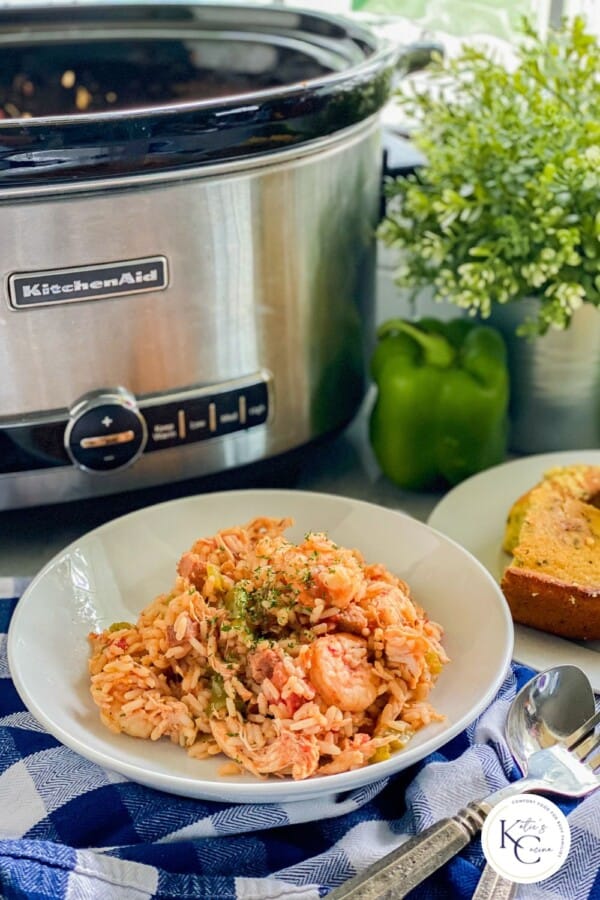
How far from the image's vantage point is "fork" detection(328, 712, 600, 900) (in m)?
0.70

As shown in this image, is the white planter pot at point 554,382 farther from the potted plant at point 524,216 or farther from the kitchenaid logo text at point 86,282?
the kitchenaid logo text at point 86,282

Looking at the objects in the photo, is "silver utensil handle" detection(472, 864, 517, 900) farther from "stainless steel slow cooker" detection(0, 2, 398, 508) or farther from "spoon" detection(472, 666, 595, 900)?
"stainless steel slow cooker" detection(0, 2, 398, 508)

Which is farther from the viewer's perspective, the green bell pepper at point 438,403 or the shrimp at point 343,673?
the green bell pepper at point 438,403

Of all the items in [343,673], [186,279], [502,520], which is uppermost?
[186,279]

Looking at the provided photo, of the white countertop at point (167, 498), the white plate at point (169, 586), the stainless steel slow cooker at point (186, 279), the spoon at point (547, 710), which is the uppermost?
the stainless steel slow cooker at point (186, 279)

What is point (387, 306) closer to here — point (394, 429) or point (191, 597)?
point (394, 429)

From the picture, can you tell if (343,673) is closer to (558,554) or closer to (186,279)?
(558,554)

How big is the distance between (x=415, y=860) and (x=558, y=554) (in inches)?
14.8

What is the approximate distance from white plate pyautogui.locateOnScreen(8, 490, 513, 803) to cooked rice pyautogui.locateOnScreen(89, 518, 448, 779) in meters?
0.02

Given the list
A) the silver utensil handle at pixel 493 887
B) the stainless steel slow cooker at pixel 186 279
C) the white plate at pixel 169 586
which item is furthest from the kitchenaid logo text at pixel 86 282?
the silver utensil handle at pixel 493 887

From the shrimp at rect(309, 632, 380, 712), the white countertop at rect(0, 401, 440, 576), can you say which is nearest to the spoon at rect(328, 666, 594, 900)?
the shrimp at rect(309, 632, 380, 712)

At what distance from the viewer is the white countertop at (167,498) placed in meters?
1.10

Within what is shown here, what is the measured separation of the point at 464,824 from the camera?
752mm

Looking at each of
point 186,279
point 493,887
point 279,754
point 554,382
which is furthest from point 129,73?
point 493,887
